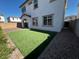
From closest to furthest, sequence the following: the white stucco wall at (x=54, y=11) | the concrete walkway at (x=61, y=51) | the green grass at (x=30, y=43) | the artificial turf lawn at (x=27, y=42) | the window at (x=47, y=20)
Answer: the concrete walkway at (x=61, y=51) → the green grass at (x=30, y=43) → the artificial turf lawn at (x=27, y=42) → the white stucco wall at (x=54, y=11) → the window at (x=47, y=20)

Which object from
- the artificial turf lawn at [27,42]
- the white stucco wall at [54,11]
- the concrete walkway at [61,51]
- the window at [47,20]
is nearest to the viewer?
the concrete walkway at [61,51]

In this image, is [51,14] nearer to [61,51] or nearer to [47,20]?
[47,20]

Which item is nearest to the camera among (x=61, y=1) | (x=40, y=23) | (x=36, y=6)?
(x=61, y=1)

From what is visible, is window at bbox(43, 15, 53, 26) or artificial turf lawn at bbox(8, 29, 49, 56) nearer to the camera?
artificial turf lawn at bbox(8, 29, 49, 56)

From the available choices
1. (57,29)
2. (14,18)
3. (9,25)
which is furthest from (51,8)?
(14,18)

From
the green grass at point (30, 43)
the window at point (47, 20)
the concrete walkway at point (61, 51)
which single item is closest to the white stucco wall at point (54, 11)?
the window at point (47, 20)

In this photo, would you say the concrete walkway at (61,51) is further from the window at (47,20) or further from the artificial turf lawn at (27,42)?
the window at (47,20)

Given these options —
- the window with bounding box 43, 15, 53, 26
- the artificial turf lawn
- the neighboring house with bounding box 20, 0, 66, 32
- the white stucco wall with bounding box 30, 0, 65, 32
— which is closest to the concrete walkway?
the artificial turf lawn

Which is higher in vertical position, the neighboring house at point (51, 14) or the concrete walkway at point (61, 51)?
the neighboring house at point (51, 14)

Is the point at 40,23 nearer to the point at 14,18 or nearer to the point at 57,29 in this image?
the point at 57,29

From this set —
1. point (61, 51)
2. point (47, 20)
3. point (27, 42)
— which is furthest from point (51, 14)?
point (61, 51)

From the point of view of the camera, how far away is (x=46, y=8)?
36.3 feet

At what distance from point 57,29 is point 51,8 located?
3.33 m

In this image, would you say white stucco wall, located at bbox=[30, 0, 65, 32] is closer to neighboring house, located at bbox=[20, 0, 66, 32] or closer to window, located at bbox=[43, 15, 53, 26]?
neighboring house, located at bbox=[20, 0, 66, 32]
